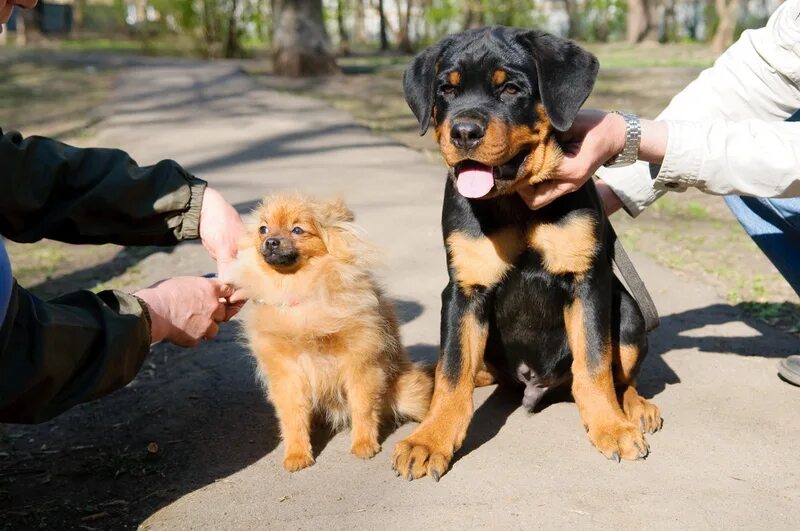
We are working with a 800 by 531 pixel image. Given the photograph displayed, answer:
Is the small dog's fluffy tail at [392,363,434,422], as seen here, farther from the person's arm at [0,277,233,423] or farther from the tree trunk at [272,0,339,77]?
the tree trunk at [272,0,339,77]

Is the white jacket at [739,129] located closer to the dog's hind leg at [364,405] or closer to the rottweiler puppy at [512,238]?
the rottweiler puppy at [512,238]

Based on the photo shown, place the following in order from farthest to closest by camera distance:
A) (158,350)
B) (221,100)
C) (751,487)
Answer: (221,100) < (158,350) < (751,487)

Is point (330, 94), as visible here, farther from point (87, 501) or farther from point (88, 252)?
point (87, 501)

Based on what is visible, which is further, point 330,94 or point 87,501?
point 330,94

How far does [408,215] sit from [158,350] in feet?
9.61

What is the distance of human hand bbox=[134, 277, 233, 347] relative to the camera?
11.0 ft

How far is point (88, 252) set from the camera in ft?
24.3

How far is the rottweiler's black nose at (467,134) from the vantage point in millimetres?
3150

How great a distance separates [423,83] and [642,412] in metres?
1.62

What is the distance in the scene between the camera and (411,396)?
392 cm

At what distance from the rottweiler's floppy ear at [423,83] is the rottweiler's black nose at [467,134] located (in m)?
0.31

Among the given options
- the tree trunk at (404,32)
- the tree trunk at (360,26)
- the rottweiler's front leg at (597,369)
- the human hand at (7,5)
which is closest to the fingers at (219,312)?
the human hand at (7,5)

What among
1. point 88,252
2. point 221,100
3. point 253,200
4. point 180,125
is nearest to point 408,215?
point 253,200

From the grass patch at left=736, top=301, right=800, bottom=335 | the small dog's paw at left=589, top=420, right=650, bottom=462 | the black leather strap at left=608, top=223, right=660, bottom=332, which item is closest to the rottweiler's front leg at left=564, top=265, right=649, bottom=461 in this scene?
the small dog's paw at left=589, top=420, right=650, bottom=462
